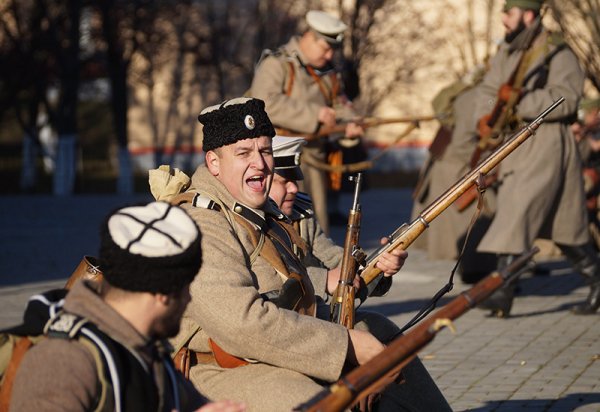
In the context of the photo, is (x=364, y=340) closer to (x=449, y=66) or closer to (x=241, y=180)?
(x=241, y=180)

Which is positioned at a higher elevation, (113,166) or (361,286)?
(361,286)

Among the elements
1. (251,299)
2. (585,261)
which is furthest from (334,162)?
(251,299)

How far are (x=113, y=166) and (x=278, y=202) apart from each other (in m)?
40.1

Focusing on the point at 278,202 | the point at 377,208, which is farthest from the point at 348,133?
the point at 377,208

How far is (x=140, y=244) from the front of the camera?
12.0 feet

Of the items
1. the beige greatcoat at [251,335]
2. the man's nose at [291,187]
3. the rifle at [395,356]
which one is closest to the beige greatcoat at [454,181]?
the man's nose at [291,187]

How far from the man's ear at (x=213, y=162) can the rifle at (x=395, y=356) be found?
1682mm

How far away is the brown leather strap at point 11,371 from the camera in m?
3.64

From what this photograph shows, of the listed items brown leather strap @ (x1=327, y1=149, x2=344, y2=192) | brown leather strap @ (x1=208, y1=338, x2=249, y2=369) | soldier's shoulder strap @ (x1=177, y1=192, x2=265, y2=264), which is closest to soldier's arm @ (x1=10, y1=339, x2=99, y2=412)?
brown leather strap @ (x1=208, y1=338, x2=249, y2=369)

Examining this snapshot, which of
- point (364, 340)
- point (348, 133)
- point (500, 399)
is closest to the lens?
point (364, 340)

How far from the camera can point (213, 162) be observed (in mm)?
A: 5438

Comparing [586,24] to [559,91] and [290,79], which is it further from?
[559,91]

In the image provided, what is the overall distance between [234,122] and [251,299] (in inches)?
28.4

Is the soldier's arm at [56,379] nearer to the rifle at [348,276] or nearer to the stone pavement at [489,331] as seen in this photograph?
the rifle at [348,276]
